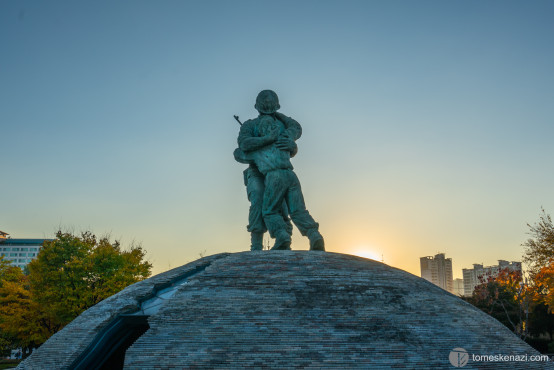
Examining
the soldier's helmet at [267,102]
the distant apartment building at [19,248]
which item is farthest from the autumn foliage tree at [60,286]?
the distant apartment building at [19,248]

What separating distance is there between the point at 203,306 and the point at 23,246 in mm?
140056

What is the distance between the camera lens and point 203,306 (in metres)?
9.74

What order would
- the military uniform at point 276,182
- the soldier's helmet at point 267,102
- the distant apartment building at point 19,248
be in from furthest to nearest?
the distant apartment building at point 19,248 < the soldier's helmet at point 267,102 < the military uniform at point 276,182

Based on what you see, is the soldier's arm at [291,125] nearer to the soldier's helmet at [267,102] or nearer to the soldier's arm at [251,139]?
the soldier's helmet at [267,102]

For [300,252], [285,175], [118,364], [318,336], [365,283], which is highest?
[285,175]

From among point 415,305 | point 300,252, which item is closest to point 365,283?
point 415,305

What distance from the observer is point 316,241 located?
46.1ft

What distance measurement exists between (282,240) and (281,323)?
505 cm

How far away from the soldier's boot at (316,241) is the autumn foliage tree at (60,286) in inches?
684

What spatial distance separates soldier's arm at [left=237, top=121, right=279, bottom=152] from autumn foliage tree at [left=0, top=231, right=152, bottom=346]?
16566 mm

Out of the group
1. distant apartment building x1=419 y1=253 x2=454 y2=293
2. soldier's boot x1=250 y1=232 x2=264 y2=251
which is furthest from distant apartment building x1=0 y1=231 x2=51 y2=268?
soldier's boot x1=250 y1=232 x2=264 y2=251

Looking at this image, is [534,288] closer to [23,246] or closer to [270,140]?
[270,140]

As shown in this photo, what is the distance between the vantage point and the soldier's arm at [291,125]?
15502 mm

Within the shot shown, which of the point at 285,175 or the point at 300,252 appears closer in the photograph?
the point at 300,252
